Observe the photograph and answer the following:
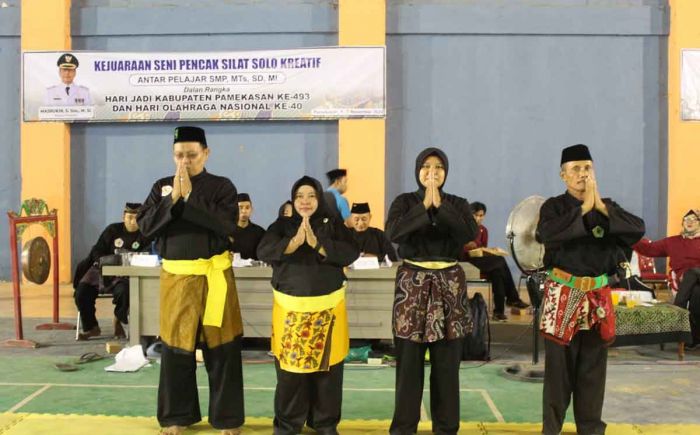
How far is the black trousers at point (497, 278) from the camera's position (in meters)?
8.58

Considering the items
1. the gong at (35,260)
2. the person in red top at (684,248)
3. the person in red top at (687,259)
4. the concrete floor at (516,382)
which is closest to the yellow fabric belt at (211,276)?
the concrete floor at (516,382)

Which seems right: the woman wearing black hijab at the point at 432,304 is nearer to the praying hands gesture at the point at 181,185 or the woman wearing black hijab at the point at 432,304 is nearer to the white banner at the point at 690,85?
the praying hands gesture at the point at 181,185

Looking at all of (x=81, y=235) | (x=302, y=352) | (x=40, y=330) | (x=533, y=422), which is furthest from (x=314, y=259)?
(x=81, y=235)

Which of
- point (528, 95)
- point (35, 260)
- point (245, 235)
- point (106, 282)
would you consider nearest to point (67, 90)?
point (35, 260)

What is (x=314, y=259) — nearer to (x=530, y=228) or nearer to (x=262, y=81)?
(x=530, y=228)

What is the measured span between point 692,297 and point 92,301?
5.39 m

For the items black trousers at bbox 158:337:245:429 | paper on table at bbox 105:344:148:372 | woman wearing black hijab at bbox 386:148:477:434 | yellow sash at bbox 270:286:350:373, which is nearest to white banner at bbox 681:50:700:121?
woman wearing black hijab at bbox 386:148:477:434

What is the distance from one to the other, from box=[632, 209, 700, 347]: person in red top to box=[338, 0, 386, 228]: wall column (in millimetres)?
4218

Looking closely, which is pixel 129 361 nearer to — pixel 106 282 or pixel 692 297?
pixel 106 282

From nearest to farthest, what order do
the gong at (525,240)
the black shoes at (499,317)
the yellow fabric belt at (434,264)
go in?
the yellow fabric belt at (434,264) < the gong at (525,240) < the black shoes at (499,317)

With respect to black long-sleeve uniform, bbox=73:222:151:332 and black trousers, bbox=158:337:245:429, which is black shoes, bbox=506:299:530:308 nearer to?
black long-sleeve uniform, bbox=73:222:151:332

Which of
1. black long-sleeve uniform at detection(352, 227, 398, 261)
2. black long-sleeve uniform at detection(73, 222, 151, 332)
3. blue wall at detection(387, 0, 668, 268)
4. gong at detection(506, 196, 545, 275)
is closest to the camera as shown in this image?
gong at detection(506, 196, 545, 275)

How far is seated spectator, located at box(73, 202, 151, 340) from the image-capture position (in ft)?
23.4

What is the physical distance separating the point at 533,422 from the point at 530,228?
6.93 feet
